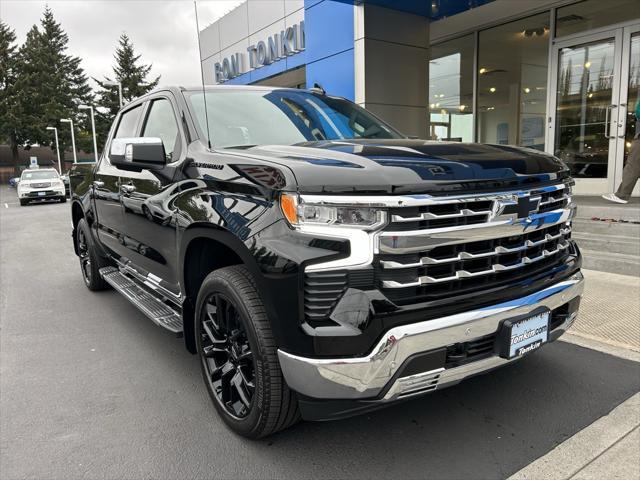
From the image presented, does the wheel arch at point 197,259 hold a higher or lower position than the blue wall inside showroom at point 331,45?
lower

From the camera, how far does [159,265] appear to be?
3.44m

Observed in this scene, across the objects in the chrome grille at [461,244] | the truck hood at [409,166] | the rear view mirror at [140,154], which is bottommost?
the chrome grille at [461,244]

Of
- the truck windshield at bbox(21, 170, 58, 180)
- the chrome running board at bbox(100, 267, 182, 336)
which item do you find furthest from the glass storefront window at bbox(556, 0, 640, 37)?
the truck windshield at bbox(21, 170, 58, 180)

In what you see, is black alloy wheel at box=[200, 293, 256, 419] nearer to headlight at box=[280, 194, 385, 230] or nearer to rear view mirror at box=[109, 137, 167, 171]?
headlight at box=[280, 194, 385, 230]

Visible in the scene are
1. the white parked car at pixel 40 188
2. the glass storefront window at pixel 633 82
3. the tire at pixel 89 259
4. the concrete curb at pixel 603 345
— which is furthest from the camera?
the white parked car at pixel 40 188

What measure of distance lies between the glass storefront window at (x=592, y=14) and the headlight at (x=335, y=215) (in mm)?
8346

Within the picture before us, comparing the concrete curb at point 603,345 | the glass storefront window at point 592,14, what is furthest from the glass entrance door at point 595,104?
A: the concrete curb at point 603,345

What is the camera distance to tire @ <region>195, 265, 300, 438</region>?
7.33 ft

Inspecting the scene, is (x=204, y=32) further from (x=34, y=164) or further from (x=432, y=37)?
(x=34, y=164)

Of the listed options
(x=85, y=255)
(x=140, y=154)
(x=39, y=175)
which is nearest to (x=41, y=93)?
(x=39, y=175)

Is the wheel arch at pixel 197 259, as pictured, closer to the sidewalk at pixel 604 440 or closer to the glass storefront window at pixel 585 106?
the sidewalk at pixel 604 440

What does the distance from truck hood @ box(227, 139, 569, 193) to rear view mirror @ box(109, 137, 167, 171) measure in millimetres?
595

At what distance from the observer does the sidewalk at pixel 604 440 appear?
2.30 m

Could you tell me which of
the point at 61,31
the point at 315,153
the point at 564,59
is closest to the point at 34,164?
the point at 61,31
